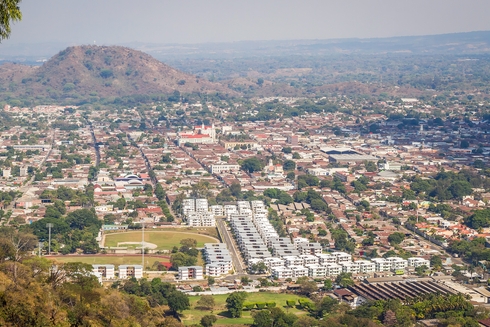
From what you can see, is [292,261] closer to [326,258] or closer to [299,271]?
[299,271]

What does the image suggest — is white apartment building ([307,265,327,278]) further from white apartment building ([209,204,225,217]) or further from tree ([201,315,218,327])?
white apartment building ([209,204,225,217])

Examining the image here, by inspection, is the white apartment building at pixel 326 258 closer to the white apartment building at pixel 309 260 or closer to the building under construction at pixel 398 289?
the white apartment building at pixel 309 260

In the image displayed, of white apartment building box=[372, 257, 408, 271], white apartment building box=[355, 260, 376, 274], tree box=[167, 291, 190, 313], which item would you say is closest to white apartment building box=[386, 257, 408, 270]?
white apartment building box=[372, 257, 408, 271]

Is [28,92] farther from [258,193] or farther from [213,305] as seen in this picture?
[213,305]

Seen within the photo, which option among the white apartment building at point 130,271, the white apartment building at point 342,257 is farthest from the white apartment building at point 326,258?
the white apartment building at point 130,271

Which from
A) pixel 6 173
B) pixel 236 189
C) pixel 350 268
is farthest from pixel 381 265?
pixel 6 173

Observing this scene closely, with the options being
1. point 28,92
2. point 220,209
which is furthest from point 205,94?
point 220,209
